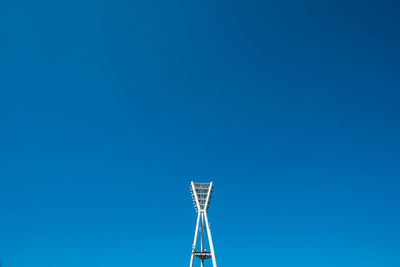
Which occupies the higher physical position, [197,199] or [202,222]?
[197,199]

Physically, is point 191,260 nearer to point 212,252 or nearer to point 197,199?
point 212,252

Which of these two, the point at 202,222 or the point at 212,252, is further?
the point at 202,222

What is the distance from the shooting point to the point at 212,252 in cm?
5603

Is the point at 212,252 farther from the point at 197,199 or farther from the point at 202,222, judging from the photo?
the point at 197,199

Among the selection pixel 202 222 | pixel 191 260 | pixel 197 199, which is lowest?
pixel 191 260

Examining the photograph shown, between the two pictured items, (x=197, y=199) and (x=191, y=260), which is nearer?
(x=191, y=260)

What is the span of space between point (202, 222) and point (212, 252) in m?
7.42

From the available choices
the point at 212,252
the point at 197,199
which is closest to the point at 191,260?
the point at 212,252

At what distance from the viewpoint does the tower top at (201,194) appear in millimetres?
63888

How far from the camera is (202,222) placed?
6206 cm

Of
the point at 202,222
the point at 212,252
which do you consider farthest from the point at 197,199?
the point at 212,252

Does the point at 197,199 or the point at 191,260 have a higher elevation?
the point at 197,199

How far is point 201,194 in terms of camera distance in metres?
65.5

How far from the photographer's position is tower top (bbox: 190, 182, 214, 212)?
6389cm
